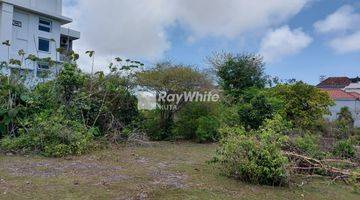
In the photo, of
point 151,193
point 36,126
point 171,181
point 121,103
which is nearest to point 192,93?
point 121,103

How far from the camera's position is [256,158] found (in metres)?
5.71

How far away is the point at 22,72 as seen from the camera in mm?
10594

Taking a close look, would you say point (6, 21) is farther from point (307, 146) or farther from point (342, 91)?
point (342, 91)

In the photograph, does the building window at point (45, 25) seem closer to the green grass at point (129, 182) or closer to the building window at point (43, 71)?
the building window at point (43, 71)

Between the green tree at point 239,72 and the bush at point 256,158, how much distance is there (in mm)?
14400

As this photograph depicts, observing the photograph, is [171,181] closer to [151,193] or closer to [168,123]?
[151,193]

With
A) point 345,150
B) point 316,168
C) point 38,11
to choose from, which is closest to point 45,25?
point 38,11

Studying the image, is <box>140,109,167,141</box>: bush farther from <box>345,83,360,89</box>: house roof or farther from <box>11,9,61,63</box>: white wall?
<box>345,83,360,89</box>: house roof

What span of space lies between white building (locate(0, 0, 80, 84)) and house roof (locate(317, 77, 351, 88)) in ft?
105

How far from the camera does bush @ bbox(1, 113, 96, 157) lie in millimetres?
7871

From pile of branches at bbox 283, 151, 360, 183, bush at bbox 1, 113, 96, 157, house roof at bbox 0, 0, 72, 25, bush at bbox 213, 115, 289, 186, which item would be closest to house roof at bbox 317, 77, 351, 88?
house roof at bbox 0, 0, 72, 25

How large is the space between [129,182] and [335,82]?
1863 inches

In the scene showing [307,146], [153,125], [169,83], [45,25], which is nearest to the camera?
[307,146]

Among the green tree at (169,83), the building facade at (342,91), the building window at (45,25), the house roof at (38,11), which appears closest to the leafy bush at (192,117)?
the green tree at (169,83)
